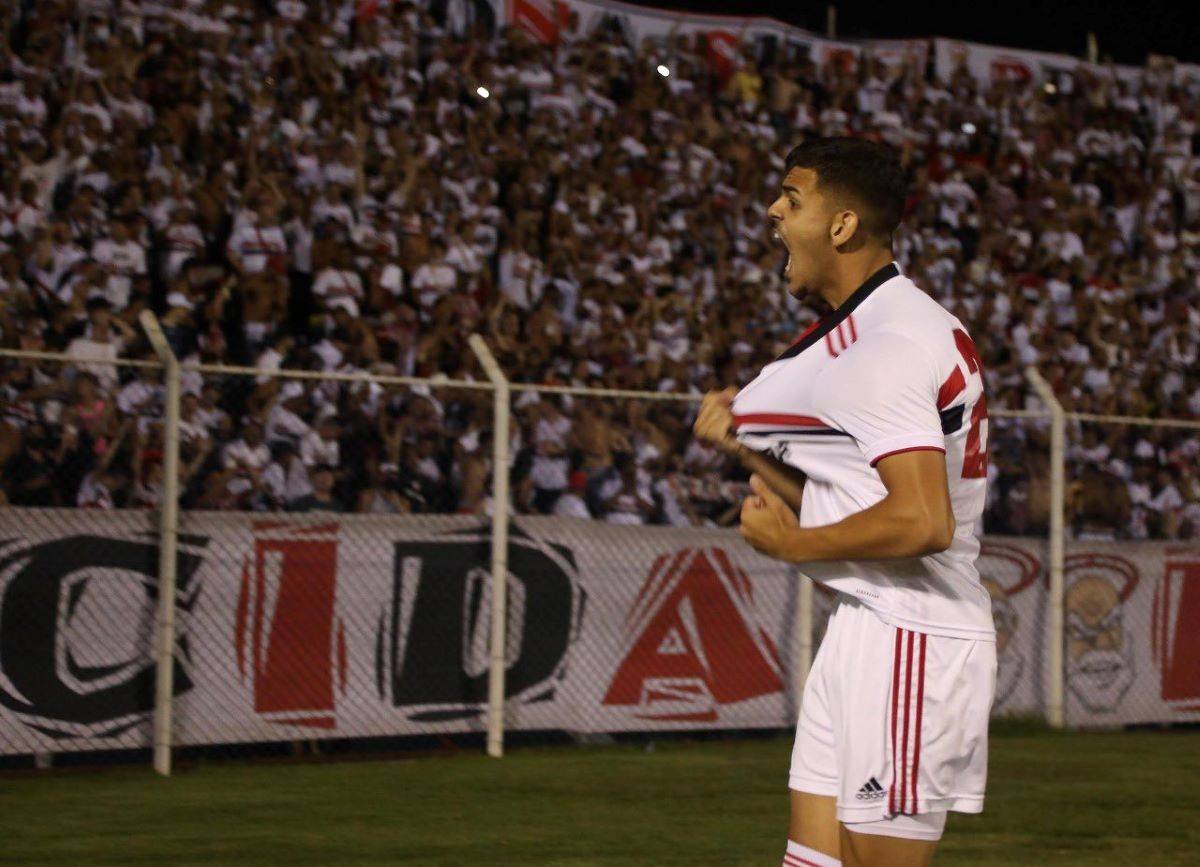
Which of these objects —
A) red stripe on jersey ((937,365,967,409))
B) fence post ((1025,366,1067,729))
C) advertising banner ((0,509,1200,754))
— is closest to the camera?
red stripe on jersey ((937,365,967,409))

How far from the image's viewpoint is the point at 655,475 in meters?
11.7

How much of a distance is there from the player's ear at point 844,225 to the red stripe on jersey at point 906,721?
81cm

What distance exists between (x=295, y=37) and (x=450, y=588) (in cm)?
840

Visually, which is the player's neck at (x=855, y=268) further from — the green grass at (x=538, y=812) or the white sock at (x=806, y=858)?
the green grass at (x=538, y=812)

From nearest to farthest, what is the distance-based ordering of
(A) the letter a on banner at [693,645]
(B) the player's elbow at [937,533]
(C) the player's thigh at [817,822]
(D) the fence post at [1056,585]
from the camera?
(B) the player's elbow at [937,533] < (C) the player's thigh at [817,822] < (A) the letter a on banner at [693,645] < (D) the fence post at [1056,585]

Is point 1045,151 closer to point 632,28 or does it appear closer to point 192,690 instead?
point 632,28

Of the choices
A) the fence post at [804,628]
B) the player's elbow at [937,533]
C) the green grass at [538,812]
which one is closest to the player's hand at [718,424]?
the player's elbow at [937,533]

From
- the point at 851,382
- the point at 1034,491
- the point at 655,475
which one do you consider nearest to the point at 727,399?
the point at 851,382

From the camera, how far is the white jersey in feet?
11.1

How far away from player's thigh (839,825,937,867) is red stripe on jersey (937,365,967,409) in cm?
85

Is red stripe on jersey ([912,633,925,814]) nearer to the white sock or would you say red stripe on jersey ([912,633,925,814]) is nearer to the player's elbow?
the player's elbow

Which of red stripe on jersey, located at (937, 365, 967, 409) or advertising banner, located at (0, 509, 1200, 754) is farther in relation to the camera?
advertising banner, located at (0, 509, 1200, 754)

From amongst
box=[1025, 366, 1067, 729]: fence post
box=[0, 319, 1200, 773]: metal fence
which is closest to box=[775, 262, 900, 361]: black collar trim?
box=[0, 319, 1200, 773]: metal fence

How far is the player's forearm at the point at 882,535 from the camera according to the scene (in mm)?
3355
